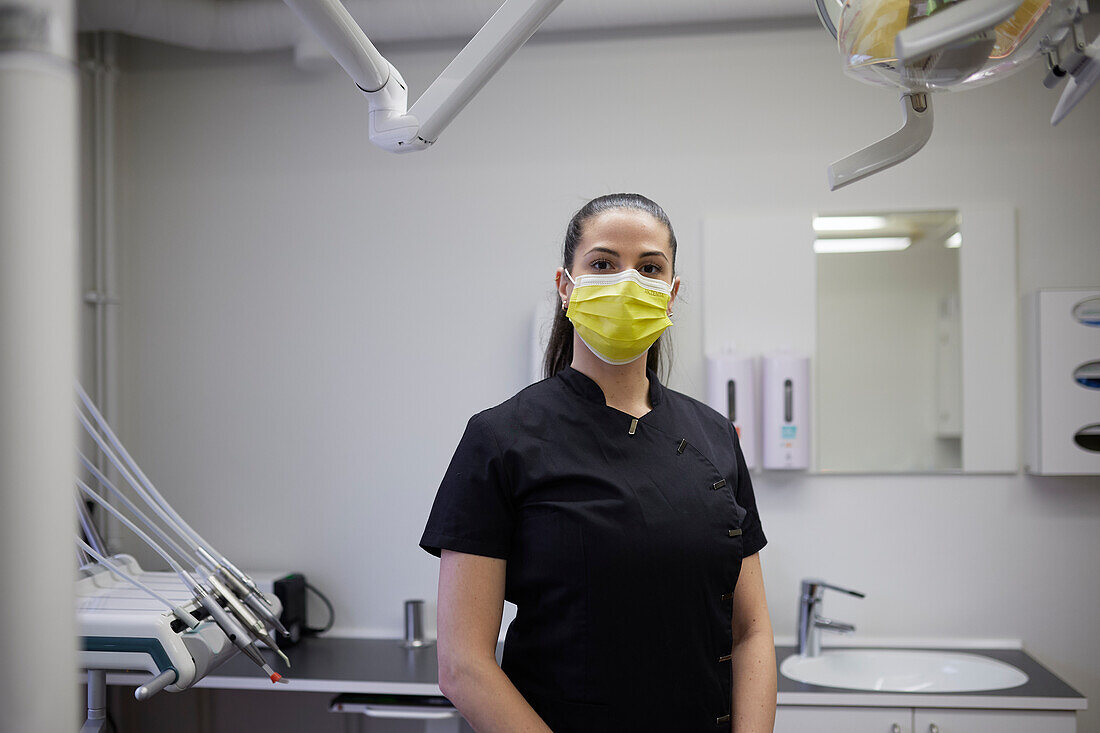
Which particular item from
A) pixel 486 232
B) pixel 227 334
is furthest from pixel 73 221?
pixel 227 334

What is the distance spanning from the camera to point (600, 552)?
1.16 metres

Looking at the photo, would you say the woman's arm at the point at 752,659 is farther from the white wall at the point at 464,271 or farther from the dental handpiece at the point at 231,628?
the white wall at the point at 464,271

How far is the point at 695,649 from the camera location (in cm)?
119

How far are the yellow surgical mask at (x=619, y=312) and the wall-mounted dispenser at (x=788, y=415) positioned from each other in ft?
4.05

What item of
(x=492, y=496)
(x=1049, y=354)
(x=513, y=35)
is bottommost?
(x=492, y=496)

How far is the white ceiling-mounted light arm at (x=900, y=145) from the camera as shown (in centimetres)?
84

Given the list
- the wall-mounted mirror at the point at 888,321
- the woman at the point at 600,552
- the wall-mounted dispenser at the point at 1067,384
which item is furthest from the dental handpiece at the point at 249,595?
the wall-mounted dispenser at the point at 1067,384

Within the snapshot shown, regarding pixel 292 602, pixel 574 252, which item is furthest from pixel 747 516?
pixel 292 602

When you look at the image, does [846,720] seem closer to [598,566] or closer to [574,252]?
[598,566]

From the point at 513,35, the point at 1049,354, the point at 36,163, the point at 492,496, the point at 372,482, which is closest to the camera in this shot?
the point at 36,163

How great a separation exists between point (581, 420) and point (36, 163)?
3.25ft

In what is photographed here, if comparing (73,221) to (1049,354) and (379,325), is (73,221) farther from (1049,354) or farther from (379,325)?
(1049,354)

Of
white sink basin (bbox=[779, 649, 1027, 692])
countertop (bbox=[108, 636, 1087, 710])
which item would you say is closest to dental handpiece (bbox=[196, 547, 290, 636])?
countertop (bbox=[108, 636, 1087, 710])

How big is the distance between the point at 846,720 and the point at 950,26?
1880 millimetres
